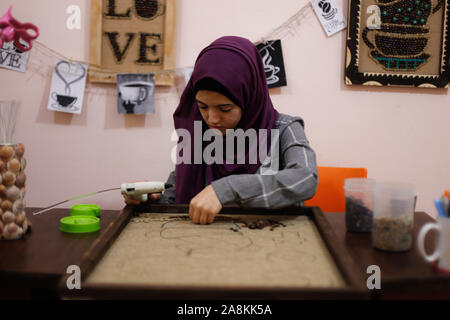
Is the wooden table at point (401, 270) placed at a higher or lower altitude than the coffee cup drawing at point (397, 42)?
lower

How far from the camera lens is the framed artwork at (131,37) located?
179cm

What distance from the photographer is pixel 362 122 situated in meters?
1.90

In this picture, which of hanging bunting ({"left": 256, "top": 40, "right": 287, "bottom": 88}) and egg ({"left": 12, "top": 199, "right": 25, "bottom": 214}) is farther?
hanging bunting ({"left": 256, "top": 40, "right": 287, "bottom": 88})

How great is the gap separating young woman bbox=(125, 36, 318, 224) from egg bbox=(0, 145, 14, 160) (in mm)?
350

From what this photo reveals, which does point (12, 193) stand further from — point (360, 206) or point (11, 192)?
point (360, 206)

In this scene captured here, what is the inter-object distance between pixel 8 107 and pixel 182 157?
64 cm

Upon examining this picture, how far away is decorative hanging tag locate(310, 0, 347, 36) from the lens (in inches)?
71.4

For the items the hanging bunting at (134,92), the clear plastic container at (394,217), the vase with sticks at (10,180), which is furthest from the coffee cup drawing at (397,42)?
the vase with sticks at (10,180)

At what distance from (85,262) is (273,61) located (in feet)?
4.53

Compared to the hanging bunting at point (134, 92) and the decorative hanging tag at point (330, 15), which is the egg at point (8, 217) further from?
the decorative hanging tag at point (330, 15)

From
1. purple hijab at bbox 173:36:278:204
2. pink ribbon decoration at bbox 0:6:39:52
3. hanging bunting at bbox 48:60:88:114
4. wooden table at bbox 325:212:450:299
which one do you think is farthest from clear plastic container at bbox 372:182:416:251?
hanging bunting at bbox 48:60:88:114

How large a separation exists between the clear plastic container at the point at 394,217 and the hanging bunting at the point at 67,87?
1460 mm

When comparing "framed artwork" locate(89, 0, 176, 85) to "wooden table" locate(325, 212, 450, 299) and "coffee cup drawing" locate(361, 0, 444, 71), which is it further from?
"wooden table" locate(325, 212, 450, 299)
